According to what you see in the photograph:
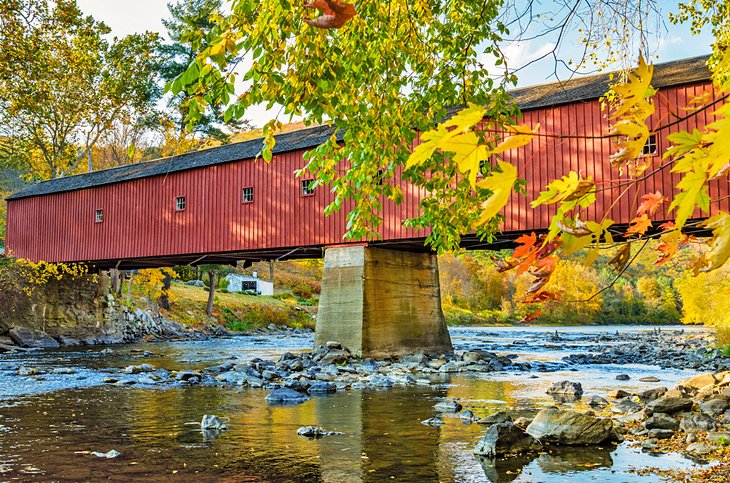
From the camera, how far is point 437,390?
9367mm

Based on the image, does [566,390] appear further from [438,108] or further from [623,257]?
[623,257]

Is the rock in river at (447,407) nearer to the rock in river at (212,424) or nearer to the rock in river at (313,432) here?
the rock in river at (313,432)

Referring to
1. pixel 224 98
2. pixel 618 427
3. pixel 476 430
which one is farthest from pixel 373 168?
pixel 618 427

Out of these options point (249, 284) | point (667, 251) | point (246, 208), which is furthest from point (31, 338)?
point (249, 284)

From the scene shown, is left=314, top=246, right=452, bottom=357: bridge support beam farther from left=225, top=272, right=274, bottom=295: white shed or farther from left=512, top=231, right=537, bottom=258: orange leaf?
left=225, top=272, right=274, bottom=295: white shed

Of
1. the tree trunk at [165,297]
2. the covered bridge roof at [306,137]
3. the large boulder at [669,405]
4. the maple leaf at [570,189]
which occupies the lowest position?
the large boulder at [669,405]

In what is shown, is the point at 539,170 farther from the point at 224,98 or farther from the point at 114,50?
the point at 114,50

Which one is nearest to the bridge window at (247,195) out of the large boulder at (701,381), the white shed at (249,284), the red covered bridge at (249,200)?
the red covered bridge at (249,200)

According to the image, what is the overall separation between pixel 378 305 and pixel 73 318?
→ 12543mm

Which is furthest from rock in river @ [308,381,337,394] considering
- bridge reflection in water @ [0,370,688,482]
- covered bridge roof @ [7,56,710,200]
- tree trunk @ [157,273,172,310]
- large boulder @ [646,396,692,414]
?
tree trunk @ [157,273,172,310]

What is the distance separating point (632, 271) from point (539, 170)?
2790 inches

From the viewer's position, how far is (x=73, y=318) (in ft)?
71.6

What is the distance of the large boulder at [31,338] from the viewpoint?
19.0 metres

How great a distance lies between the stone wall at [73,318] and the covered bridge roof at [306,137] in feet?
11.0
